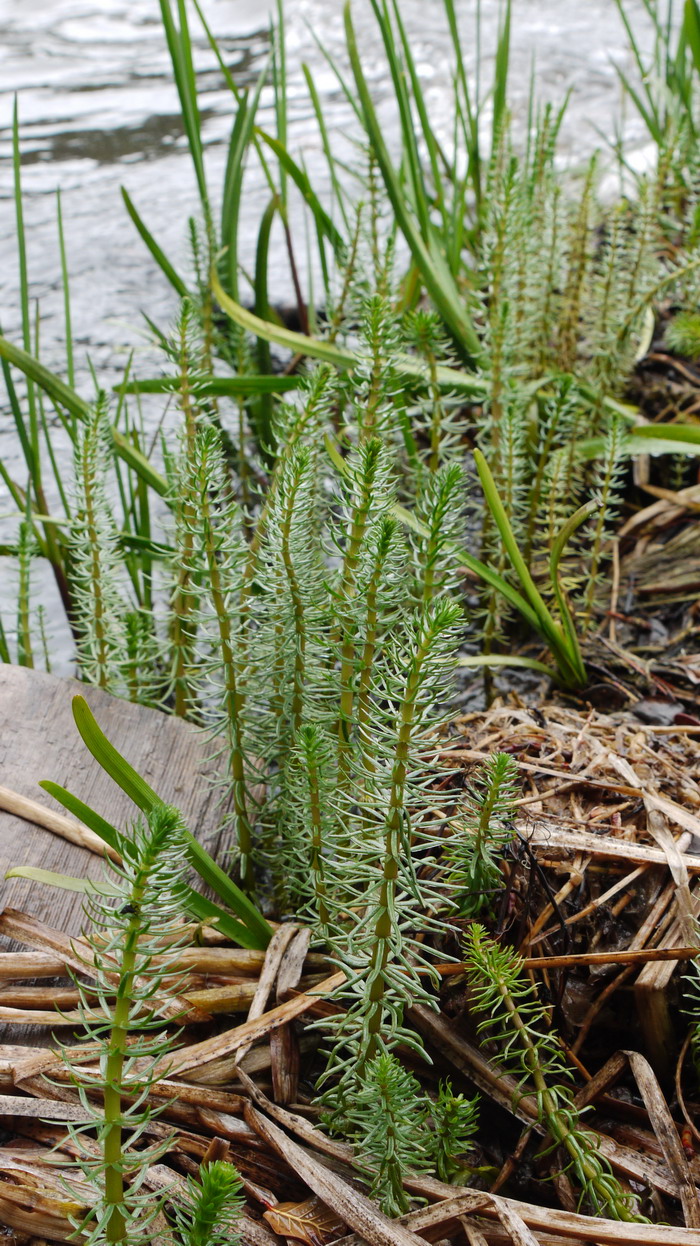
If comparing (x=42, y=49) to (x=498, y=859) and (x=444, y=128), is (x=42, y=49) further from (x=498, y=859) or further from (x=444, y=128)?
(x=498, y=859)

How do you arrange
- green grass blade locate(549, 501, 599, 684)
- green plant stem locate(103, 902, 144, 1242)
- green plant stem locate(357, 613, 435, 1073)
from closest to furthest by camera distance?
1. green plant stem locate(103, 902, 144, 1242)
2. green plant stem locate(357, 613, 435, 1073)
3. green grass blade locate(549, 501, 599, 684)

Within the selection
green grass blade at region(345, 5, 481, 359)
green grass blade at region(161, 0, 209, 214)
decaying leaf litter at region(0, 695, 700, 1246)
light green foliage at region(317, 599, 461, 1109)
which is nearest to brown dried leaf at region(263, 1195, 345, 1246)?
decaying leaf litter at region(0, 695, 700, 1246)

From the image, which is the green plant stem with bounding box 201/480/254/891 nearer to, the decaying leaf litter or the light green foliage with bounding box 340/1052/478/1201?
the decaying leaf litter

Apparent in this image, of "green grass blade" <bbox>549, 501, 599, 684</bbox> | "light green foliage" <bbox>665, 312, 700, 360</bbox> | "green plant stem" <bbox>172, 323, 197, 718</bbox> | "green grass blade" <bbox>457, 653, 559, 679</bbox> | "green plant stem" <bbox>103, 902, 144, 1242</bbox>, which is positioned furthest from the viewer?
"light green foliage" <bbox>665, 312, 700, 360</bbox>

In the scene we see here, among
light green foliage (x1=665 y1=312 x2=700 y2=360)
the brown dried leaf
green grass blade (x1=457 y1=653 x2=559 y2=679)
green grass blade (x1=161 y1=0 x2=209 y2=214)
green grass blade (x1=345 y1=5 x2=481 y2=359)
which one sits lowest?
the brown dried leaf

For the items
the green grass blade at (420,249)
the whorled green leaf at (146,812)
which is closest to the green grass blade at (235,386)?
the green grass blade at (420,249)

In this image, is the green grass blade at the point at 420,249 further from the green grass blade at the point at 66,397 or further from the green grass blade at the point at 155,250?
the green grass blade at the point at 66,397

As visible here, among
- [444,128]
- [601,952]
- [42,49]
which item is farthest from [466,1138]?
[42,49]
